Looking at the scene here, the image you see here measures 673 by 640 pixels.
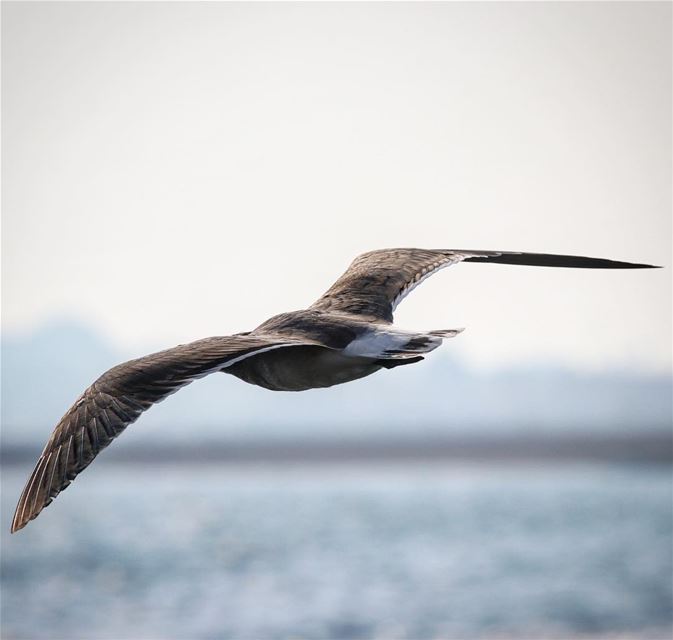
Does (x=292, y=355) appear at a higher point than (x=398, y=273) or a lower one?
lower

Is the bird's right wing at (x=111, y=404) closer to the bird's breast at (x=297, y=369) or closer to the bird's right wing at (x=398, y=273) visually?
the bird's breast at (x=297, y=369)

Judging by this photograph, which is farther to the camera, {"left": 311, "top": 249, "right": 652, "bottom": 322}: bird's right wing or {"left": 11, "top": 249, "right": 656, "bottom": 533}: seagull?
{"left": 311, "top": 249, "right": 652, "bottom": 322}: bird's right wing

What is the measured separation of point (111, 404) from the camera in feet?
26.9


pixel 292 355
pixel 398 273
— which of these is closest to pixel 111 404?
pixel 292 355

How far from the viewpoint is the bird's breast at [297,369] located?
30.3 feet

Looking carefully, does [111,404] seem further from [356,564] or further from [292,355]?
[356,564]

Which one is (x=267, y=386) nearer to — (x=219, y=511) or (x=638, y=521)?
(x=638, y=521)

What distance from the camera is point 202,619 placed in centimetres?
3491

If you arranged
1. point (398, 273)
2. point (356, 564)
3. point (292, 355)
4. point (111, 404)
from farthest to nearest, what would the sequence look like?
point (356, 564), point (398, 273), point (292, 355), point (111, 404)

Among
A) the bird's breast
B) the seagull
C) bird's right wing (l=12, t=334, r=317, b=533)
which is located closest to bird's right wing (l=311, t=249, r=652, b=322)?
the seagull

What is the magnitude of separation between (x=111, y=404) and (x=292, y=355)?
5.36 ft

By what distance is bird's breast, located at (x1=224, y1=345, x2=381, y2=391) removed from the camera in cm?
925

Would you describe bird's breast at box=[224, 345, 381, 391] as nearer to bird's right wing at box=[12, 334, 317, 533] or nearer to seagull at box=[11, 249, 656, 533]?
seagull at box=[11, 249, 656, 533]

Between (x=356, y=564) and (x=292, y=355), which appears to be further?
(x=356, y=564)
